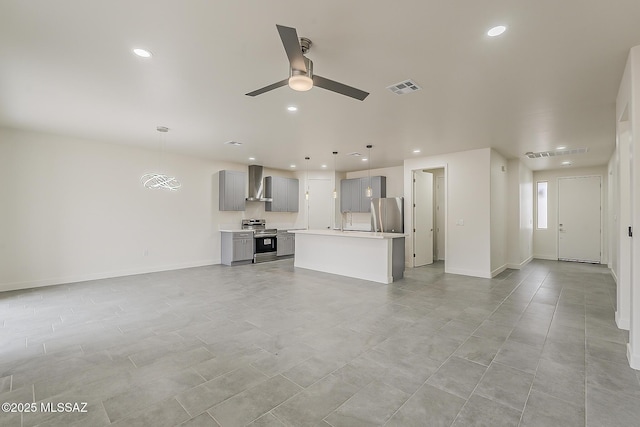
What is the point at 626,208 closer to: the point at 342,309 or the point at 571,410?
the point at 571,410

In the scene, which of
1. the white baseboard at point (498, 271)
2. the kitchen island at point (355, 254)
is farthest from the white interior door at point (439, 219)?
the kitchen island at point (355, 254)

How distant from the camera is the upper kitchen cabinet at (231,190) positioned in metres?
7.63

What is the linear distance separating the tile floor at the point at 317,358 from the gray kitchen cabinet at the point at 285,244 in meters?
3.72

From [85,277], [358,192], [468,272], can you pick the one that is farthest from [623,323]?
[85,277]

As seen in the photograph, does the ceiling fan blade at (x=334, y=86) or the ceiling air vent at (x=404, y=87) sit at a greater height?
the ceiling air vent at (x=404, y=87)

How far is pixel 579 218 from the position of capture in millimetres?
8336

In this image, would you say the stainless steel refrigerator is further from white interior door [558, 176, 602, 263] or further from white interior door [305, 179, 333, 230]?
white interior door [558, 176, 602, 263]

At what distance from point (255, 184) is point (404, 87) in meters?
5.89

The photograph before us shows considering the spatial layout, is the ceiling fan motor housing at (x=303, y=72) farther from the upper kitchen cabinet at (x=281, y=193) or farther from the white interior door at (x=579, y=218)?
the white interior door at (x=579, y=218)

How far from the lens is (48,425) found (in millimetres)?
1825

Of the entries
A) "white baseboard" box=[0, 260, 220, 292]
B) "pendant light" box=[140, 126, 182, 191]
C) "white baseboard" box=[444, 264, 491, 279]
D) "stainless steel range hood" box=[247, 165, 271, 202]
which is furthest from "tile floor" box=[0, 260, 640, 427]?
"stainless steel range hood" box=[247, 165, 271, 202]

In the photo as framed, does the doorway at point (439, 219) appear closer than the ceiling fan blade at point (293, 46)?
No

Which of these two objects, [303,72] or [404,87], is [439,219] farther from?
[303,72]

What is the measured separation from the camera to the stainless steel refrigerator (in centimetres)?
746
